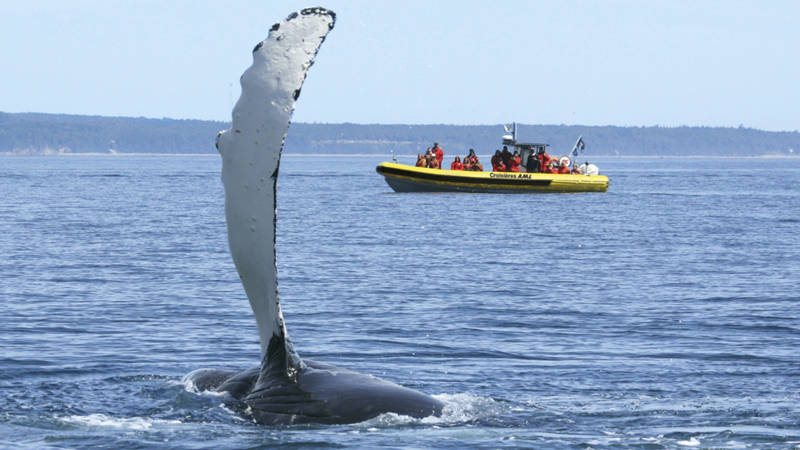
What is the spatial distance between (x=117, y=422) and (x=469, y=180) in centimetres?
4637

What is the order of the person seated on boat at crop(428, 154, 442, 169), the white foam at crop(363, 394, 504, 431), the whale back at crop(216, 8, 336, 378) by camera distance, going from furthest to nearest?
the person seated on boat at crop(428, 154, 442, 169) < the white foam at crop(363, 394, 504, 431) < the whale back at crop(216, 8, 336, 378)

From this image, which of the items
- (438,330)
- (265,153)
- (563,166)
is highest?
(265,153)

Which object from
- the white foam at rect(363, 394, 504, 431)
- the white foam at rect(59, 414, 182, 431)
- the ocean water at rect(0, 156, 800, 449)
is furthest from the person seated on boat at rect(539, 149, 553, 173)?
the white foam at rect(59, 414, 182, 431)

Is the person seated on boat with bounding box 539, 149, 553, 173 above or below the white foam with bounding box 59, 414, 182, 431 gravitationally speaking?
above

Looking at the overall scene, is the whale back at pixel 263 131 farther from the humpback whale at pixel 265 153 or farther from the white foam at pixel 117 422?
the white foam at pixel 117 422

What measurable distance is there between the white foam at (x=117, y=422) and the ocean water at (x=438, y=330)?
0.03 meters

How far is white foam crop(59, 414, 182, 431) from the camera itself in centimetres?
873

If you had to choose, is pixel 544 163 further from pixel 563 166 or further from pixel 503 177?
pixel 503 177

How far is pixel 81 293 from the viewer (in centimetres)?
1897

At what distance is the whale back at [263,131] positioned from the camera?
21.7 ft

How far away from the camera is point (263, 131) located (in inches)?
261

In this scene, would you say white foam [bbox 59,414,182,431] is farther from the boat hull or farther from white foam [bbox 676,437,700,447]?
the boat hull

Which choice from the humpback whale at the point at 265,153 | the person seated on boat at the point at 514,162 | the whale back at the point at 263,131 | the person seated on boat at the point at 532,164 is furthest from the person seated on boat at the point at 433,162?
the whale back at the point at 263,131

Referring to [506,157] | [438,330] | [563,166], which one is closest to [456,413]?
[438,330]
